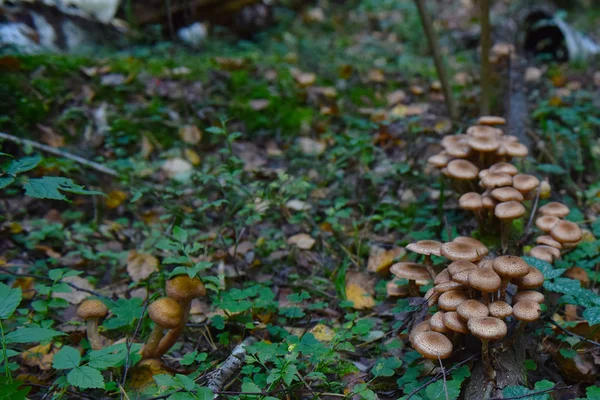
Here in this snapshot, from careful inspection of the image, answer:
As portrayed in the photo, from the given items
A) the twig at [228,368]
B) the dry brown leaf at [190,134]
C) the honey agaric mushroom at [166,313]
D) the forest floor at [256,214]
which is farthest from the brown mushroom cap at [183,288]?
the dry brown leaf at [190,134]

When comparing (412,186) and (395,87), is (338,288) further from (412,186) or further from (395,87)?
(395,87)

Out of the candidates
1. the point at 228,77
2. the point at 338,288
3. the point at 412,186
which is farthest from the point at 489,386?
the point at 228,77

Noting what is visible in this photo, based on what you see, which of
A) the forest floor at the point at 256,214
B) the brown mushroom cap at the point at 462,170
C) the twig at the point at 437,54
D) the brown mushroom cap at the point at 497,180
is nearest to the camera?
the forest floor at the point at 256,214

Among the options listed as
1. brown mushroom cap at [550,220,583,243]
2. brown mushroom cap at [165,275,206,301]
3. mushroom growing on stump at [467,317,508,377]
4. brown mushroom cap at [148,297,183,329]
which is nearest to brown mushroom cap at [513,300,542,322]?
mushroom growing on stump at [467,317,508,377]

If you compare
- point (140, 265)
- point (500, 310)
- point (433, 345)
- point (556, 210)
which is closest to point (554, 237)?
point (556, 210)

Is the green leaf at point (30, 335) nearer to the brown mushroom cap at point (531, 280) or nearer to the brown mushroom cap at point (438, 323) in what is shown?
the brown mushroom cap at point (438, 323)

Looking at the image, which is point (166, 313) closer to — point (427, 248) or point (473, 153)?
point (427, 248)
